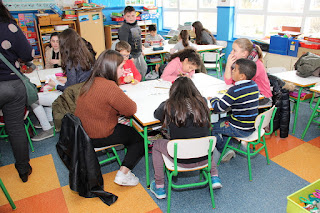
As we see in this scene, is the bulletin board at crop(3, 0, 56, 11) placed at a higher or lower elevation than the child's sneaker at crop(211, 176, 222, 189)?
higher

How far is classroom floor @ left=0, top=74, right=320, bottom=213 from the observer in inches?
84.6

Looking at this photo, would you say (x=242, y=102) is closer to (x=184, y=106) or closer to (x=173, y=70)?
(x=184, y=106)

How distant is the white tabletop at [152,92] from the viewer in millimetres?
2215

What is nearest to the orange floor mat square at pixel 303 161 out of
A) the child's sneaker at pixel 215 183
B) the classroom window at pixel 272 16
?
the child's sneaker at pixel 215 183

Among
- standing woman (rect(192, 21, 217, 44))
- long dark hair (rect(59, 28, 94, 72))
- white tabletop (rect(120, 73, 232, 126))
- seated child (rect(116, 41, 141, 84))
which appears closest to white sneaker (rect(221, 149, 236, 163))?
white tabletop (rect(120, 73, 232, 126))

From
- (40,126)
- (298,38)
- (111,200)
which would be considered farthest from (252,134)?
(298,38)

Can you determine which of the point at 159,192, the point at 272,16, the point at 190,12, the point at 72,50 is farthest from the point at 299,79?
the point at 190,12

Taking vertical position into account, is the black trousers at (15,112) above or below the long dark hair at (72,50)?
below

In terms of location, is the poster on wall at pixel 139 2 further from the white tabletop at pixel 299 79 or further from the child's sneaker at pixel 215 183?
the child's sneaker at pixel 215 183

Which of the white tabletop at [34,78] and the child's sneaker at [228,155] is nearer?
the child's sneaker at [228,155]

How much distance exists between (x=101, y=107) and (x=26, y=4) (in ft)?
17.7

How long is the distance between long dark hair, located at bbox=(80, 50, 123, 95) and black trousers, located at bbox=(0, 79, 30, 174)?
0.61 metres

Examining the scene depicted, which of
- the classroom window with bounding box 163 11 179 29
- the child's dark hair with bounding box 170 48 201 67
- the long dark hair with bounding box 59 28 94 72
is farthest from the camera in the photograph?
the classroom window with bounding box 163 11 179 29

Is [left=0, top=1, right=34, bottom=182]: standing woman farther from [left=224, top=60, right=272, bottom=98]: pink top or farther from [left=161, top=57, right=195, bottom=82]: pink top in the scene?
[left=224, top=60, right=272, bottom=98]: pink top
